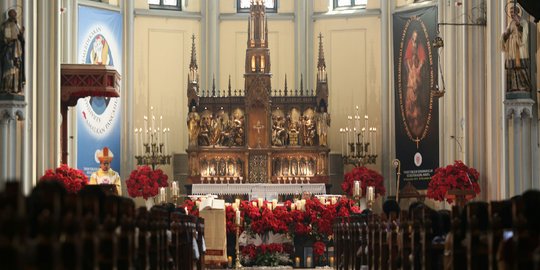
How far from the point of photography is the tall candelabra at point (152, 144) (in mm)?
33500

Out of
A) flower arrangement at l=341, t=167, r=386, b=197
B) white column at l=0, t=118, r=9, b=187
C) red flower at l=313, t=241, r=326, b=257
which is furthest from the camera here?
flower arrangement at l=341, t=167, r=386, b=197

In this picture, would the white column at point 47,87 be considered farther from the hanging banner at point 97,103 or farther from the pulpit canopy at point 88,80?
the hanging banner at point 97,103

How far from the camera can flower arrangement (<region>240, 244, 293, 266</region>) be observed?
2553 centimetres

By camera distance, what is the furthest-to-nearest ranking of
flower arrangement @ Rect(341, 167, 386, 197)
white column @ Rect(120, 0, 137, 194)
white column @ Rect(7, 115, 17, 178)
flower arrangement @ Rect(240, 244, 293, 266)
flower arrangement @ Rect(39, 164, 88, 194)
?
white column @ Rect(120, 0, 137, 194)
flower arrangement @ Rect(341, 167, 386, 197)
flower arrangement @ Rect(240, 244, 293, 266)
flower arrangement @ Rect(39, 164, 88, 194)
white column @ Rect(7, 115, 17, 178)

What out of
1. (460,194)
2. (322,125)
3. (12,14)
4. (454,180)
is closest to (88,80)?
(12,14)

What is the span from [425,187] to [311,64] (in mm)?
6254

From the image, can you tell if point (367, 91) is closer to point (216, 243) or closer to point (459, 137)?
point (459, 137)

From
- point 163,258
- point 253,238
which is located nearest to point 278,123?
point 253,238

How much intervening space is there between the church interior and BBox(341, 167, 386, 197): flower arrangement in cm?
7

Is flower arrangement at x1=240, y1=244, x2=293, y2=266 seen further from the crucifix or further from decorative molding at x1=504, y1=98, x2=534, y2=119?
the crucifix

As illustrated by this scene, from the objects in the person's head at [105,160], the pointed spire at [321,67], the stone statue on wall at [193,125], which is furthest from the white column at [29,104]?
the pointed spire at [321,67]

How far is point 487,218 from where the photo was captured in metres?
11.4

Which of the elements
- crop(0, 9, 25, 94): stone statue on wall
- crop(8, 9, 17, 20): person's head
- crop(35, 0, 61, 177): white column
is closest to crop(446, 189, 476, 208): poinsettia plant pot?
crop(35, 0, 61, 177): white column

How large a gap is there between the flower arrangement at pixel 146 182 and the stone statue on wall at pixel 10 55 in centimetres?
1183
